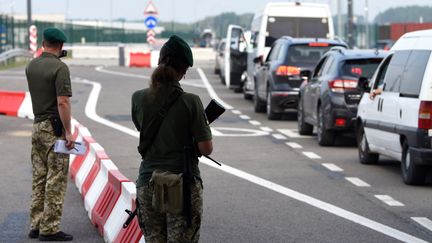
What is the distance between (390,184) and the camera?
566 inches

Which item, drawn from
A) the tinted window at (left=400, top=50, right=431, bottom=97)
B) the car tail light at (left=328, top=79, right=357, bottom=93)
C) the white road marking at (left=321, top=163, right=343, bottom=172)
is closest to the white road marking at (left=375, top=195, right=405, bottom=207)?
the tinted window at (left=400, top=50, right=431, bottom=97)

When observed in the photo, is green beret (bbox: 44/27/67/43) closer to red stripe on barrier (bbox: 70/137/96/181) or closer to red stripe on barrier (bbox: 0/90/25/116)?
red stripe on barrier (bbox: 70/137/96/181)

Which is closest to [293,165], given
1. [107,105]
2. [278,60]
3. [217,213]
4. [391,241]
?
[217,213]

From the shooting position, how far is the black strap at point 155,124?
6.92 metres

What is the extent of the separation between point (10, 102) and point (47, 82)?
53.1 feet

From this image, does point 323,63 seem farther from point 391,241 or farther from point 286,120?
point 391,241

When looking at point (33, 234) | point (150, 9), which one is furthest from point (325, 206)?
point (150, 9)

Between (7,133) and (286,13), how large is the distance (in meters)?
11.9

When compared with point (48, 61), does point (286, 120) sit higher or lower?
lower

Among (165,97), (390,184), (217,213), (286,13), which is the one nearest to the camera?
(165,97)

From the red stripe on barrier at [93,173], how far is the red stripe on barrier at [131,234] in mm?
2567

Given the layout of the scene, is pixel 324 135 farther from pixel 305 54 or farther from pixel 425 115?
pixel 305 54

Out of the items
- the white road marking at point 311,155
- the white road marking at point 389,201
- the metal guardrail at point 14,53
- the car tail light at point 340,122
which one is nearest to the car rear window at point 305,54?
the car tail light at point 340,122

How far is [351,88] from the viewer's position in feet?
63.5
